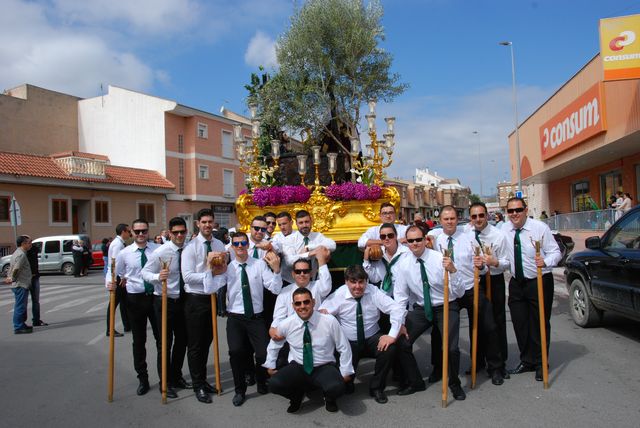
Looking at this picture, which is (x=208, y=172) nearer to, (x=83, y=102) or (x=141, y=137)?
(x=141, y=137)

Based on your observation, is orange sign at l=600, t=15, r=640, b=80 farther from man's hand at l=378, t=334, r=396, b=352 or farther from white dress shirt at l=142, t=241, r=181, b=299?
white dress shirt at l=142, t=241, r=181, b=299

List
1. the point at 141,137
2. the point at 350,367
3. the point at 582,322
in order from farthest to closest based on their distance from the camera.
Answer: the point at 141,137
the point at 582,322
the point at 350,367

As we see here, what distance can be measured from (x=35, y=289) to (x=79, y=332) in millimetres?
1362

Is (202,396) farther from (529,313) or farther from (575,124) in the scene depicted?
(575,124)

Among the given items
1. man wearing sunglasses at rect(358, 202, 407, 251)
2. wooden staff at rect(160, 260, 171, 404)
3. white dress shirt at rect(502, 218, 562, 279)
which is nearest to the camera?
wooden staff at rect(160, 260, 171, 404)

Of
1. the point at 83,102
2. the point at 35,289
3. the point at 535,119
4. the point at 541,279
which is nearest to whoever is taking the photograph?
the point at 541,279

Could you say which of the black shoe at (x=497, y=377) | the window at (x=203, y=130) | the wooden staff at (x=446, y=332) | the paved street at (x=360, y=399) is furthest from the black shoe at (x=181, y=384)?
the window at (x=203, y=130)

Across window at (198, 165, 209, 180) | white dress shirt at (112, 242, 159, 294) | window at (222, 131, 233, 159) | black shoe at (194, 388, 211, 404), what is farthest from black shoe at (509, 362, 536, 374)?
window at (222, 131, 233, 159)

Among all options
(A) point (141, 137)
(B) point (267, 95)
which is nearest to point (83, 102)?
(A) point (141, 137)

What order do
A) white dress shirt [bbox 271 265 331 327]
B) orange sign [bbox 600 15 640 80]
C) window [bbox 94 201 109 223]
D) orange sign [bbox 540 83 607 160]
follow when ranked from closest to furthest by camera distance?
white dress shirt [bbox 271 265 331 327]
orange sign [bbox 600 15 640 80]
orange sign [bbox 540 83 607 160]
window [bbox 94 201 109 223]

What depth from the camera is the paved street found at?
430 cm

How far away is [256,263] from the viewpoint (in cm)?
524

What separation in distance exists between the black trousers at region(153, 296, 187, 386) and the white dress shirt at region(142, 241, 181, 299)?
10cm

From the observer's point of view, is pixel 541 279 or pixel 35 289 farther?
pixel 35 289
